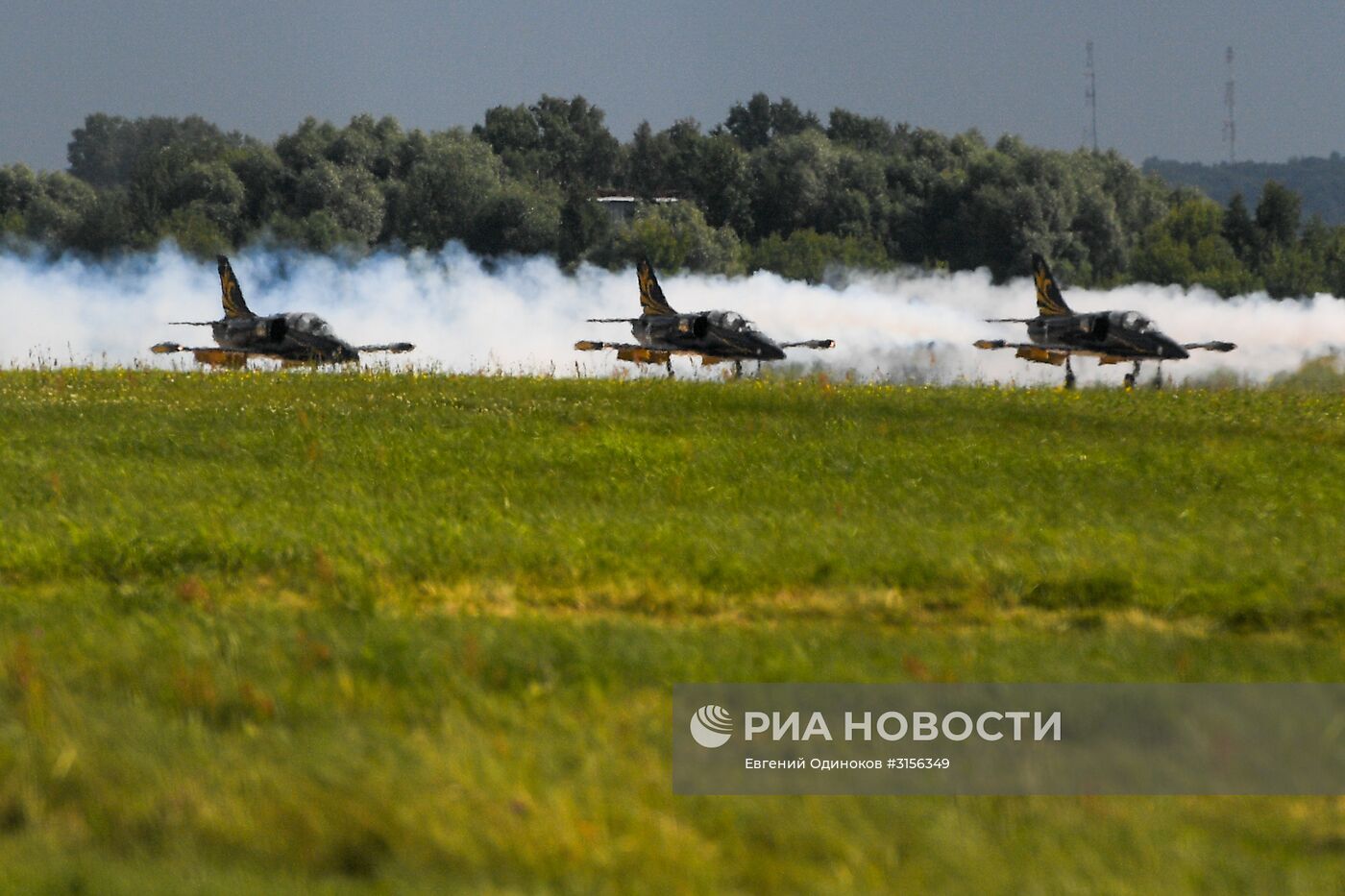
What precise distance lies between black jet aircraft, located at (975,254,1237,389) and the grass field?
13424 mm

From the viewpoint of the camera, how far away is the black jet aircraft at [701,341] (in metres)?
43.2

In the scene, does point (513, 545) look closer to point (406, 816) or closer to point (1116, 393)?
point (406, 816)

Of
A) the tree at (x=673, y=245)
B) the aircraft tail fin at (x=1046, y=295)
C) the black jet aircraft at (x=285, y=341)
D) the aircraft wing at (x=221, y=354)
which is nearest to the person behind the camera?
the black jet aircraft at (x=285, y=341)

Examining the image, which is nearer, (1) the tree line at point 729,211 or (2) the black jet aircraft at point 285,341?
(2) the black jet aircraft at point 285,341

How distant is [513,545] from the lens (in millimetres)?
15422

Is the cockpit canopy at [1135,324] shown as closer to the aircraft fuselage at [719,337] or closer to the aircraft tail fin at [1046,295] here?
the aircraft tail fin at [1046,295]

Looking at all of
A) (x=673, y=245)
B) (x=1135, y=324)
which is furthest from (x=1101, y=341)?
(x=673, y=245)

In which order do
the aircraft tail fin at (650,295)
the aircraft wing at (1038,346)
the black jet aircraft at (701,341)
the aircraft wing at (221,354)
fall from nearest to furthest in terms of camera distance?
the aircraft wing at (1038,346), the black jet aircraft at (701,341), the aircraft wing at (221,354), the aircraft tail fin at (650,295)

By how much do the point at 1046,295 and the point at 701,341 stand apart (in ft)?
33.4

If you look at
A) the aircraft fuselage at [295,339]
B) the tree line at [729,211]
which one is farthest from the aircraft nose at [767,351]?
the tree line at [729,211]

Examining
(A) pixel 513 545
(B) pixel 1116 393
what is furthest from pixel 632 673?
(B) pixel 1116 393

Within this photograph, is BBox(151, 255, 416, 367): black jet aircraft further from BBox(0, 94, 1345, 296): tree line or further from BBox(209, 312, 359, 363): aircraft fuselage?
BBox(0, 94, 1345, 296): tree line

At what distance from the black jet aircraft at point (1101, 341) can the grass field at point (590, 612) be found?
1342 centimetres

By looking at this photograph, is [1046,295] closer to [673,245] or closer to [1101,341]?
[1101,341]
